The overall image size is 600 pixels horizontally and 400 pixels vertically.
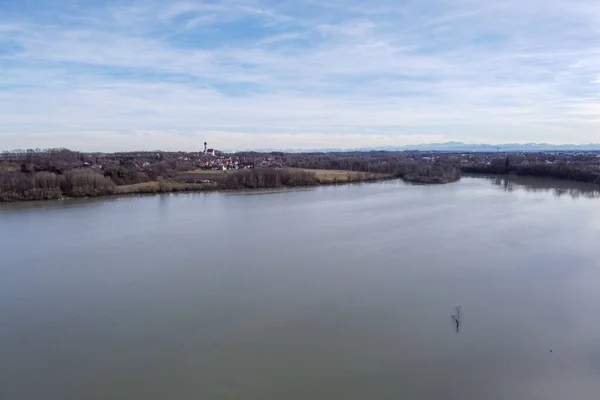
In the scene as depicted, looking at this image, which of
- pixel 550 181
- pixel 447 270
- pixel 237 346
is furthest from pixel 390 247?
pixel 550 181

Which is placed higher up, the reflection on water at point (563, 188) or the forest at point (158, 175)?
the forest at point (158, 175)

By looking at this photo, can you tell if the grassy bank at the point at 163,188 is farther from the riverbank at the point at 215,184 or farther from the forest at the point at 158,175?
the forest at the point at 158,175

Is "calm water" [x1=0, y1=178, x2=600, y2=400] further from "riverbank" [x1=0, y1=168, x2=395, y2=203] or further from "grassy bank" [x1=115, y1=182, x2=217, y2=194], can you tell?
"grassy bank" [x1=115, y1=182, x2=217, y2=194]

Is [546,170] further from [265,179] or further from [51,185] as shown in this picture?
[51,185]

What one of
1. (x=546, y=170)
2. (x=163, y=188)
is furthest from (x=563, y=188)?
(x=163, y=188)

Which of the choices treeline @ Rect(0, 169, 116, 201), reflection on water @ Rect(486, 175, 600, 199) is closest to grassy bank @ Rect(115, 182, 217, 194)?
treeline @ Rect(0, 169, 116, 201)

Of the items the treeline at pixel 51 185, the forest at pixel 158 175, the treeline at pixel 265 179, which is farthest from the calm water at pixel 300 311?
the treeline at pixel 265 179

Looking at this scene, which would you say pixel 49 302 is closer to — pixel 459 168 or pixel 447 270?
pixel 447 270

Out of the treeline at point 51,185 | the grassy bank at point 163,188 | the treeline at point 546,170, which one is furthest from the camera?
the treeline at point 546,170

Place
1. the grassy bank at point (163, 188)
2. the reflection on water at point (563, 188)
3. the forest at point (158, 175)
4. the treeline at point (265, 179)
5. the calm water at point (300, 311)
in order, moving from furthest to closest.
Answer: the treeline at point (265, 179) < the grassy bank at point (163, 188) < the reflection on water at point (563, 188) < the forest at point (158, 175) < the calm water at point (300, 311)

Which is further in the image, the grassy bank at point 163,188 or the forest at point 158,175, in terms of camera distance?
the grassy bank at point 163,188
